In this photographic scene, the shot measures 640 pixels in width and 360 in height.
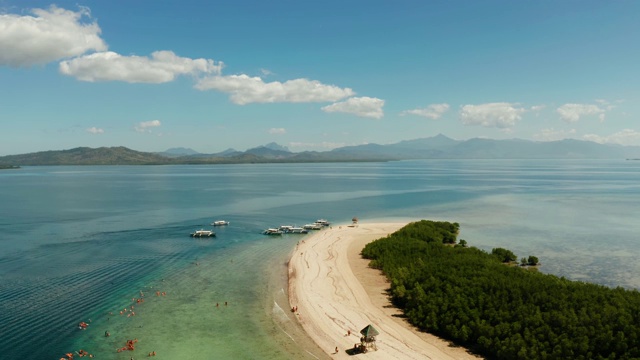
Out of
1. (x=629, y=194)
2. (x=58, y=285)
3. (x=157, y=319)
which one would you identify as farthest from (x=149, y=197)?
(x=629, y=194)

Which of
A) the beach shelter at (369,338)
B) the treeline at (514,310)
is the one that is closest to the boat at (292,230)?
the treeline at (514,310)

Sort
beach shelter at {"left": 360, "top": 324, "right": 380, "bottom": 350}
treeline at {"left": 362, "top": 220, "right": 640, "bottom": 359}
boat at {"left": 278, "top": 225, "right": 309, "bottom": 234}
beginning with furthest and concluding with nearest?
boat at {"left": 278, "top": 225, "right": 309, "bottom": 234}, beach shelter at {"left": 360, "top": 324, "right": 380, "bottom": 350}, treeline at {"left": 362, "top": 220, "right": 640, "bottom": 359}

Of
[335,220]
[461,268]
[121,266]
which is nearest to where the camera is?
[461,268]

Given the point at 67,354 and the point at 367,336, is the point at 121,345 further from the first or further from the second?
the point at 367,336

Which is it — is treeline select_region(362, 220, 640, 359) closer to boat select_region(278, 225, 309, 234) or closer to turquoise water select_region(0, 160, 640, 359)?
turquoise water select_region(0, 160, 640, 359)

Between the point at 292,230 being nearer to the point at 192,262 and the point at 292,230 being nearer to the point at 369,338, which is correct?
the point at 192,262

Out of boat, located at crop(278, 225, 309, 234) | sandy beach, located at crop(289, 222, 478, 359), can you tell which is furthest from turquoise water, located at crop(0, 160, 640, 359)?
boat, located at crop(278, 225, 309, 234)
